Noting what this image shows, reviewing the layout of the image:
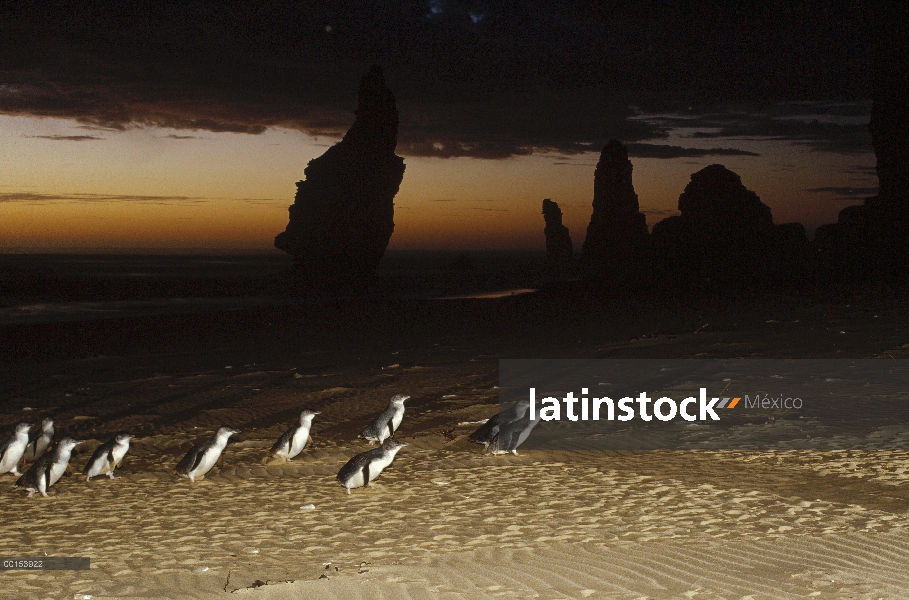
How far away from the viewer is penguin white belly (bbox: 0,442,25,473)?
28.9ft

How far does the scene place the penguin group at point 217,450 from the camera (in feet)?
26.0

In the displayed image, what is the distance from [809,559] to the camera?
5352 millimetres

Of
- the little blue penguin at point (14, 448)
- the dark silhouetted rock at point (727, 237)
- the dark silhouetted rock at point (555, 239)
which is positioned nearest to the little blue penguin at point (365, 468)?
the little blue penguin at point (14, 448)

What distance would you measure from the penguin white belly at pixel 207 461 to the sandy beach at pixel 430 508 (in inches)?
6.2

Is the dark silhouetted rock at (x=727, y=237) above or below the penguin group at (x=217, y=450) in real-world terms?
above

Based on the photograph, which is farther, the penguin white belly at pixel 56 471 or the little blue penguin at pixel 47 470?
the penguin white belly at pixel 56 471

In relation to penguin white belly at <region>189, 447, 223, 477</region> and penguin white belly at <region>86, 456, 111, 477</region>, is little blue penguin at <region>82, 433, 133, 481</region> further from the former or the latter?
penguin white belly at <region>189, 447, 223, 477</region>

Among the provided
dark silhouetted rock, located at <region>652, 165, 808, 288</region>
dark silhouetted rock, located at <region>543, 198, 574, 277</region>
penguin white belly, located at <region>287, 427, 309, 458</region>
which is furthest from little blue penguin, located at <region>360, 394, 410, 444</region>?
dark silhouetted rock, located at <region>543, 198, 574, 277</region>

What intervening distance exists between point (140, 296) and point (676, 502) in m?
46.3

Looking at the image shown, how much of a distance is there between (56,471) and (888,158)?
37.1 metres

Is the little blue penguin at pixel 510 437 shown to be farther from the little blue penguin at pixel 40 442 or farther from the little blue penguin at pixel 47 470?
the little blue penguin at pixel 40 442

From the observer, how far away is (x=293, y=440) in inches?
360

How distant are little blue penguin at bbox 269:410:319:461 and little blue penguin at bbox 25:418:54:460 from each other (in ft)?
9.98

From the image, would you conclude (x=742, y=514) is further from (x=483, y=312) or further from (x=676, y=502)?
(x=483, y=312)
